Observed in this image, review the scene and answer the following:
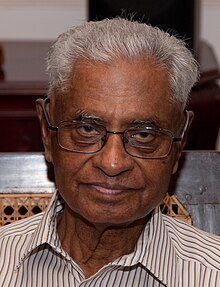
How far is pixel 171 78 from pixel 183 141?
177mm

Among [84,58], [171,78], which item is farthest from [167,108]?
[84,58]

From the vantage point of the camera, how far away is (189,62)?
1.84 metres

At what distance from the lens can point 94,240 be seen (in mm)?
1936

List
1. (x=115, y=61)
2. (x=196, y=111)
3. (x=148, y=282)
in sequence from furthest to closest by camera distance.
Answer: (x=196, y=111) < (x=148, y=282) < (x=115, y=61)

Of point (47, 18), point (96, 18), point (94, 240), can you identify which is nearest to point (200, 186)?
point (94, 240)

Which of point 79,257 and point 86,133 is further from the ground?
point 86,133

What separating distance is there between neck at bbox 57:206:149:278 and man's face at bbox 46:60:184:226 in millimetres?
98

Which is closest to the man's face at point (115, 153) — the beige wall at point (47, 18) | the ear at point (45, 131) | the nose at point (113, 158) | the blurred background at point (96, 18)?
the nose at point (113, 158)

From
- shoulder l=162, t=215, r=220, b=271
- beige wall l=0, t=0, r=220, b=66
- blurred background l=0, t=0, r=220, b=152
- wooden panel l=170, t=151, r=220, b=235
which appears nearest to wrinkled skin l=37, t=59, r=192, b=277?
shoulder l=162, t=215, r=220, b=271

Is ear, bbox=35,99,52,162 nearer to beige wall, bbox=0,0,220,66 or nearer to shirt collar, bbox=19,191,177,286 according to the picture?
shirt collar, bbox=19,191,177,286

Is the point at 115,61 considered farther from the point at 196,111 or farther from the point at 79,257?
the point at 196,111

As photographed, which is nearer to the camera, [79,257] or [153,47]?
[153,47]

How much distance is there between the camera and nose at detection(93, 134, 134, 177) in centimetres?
175

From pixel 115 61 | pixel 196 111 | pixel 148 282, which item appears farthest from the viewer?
pixel 196 111
